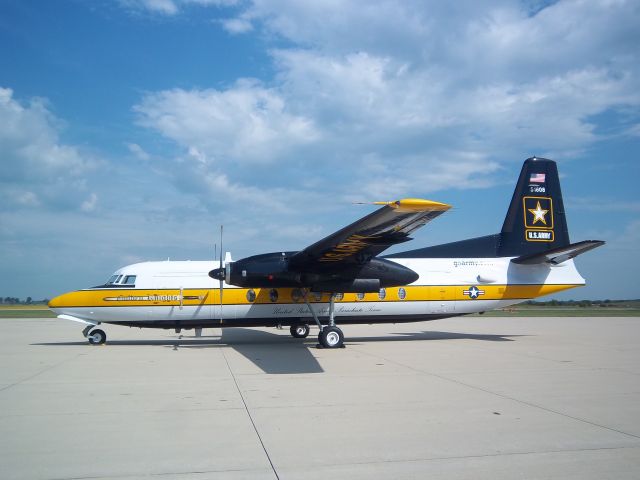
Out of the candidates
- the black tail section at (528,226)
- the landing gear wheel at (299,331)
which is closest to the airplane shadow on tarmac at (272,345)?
the landing gear wheel at (299,331)

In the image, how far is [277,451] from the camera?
557cm

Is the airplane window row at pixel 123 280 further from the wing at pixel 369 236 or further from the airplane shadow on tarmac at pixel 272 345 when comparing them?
the wing at pixel 369 236

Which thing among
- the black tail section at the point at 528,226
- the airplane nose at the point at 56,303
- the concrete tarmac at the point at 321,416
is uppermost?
the black tail section at the point at 528,226

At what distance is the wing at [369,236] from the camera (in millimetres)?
10086

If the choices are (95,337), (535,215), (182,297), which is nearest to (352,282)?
(182,297)

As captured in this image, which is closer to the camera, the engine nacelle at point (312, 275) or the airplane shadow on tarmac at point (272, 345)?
the airplane shadow on tarmac at point (272, 345)

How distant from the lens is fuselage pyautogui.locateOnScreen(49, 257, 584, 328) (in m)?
16.6

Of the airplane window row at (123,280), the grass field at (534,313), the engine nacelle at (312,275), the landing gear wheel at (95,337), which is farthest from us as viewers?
the grass field at (534,313)

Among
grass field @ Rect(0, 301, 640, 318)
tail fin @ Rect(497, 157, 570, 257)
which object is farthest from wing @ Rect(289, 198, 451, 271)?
grass field @ Rect(0, 301, 640, 318)

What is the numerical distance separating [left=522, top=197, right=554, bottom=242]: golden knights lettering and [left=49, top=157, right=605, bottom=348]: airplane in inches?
1.5

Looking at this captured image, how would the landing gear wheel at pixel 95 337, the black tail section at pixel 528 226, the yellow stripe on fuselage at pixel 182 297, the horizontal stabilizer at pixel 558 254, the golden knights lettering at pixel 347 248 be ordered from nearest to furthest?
the golden knights lettering at pixel 347 248 → the horizontal stabilizer at pixel 558 254 → the yellow stripe on fuselage at pixel 182 297 → the landing gear wheel at pixel 95 337 → the black tail section at pixel 528 226

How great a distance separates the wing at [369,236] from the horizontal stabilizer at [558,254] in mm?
6525

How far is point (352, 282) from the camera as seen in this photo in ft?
52.8

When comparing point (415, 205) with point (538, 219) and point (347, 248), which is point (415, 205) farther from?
point (538, 219)
